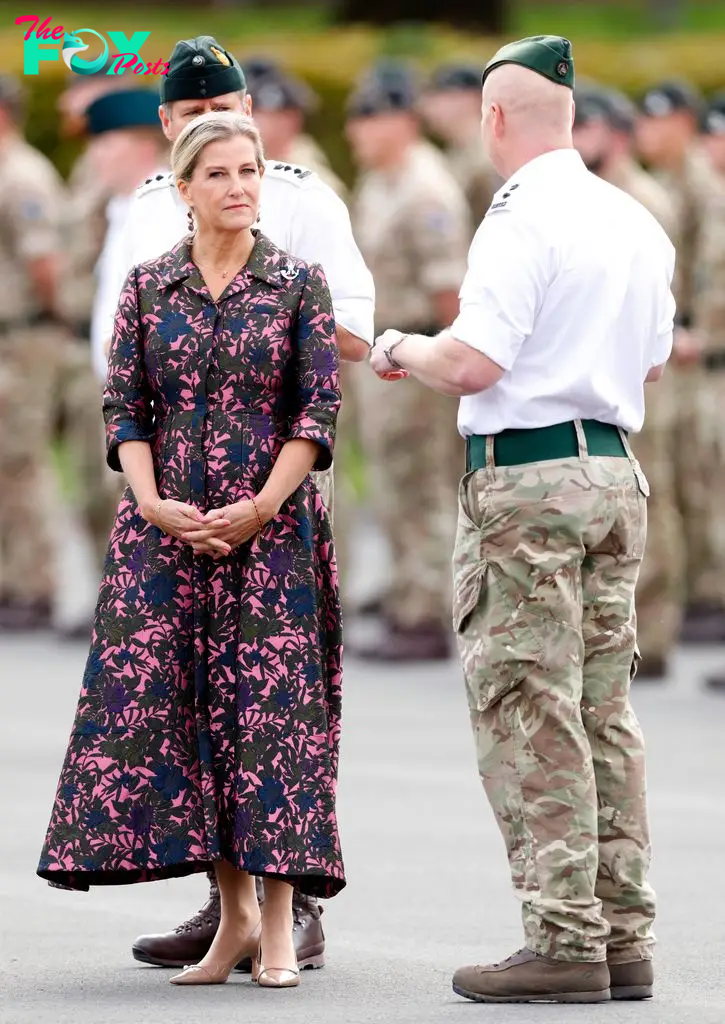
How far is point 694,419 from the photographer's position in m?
12.4

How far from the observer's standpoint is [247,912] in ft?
19.2

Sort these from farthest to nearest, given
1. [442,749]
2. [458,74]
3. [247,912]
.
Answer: [458,74]
[442,749]
[247,912]

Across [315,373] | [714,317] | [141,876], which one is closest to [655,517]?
[714,317]

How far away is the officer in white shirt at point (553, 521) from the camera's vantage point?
5.46m

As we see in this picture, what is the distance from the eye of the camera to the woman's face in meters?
5.68

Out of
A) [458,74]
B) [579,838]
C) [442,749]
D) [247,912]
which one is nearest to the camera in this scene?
[579,838]

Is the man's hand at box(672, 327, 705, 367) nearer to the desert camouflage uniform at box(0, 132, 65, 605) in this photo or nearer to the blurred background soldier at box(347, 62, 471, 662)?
the blurred background soldier at box(347, 62, 471, 662)

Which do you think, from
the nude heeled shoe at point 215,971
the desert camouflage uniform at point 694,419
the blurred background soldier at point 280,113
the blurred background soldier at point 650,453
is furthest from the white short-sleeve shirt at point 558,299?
the desert camouflage uniform at point 694,419

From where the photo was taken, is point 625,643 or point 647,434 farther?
point 647,434

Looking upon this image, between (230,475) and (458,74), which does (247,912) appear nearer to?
(230,475)

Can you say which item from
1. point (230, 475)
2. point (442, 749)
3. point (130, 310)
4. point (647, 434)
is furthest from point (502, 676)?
point (647, 434)

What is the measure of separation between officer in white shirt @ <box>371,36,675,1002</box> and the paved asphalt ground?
0.24 m

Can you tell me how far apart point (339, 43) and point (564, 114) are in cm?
1582

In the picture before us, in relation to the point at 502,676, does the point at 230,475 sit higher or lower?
higher
